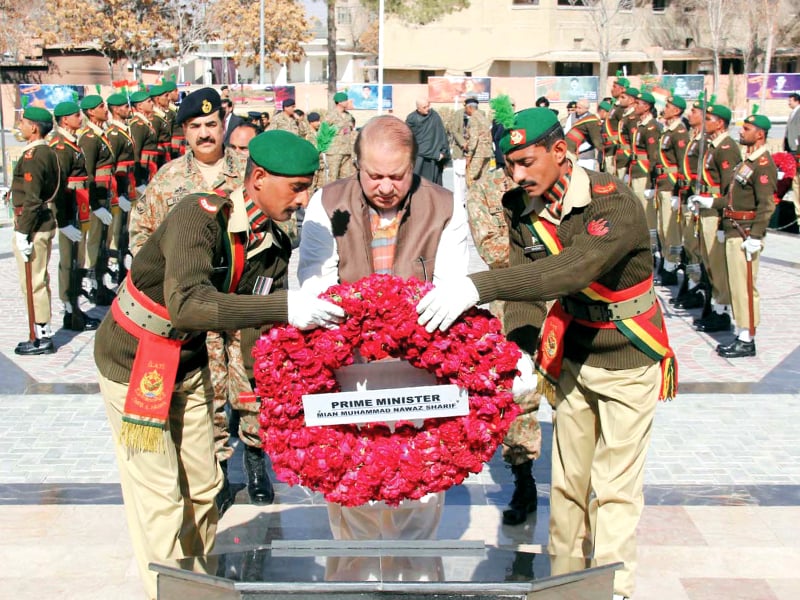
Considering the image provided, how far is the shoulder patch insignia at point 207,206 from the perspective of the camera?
3416 millimetres

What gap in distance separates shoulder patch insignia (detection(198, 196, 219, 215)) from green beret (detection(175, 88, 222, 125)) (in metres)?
2.53

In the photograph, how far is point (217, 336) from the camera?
18.4 feet

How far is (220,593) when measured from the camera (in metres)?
2.97

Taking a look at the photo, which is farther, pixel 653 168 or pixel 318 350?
pixel 653 168

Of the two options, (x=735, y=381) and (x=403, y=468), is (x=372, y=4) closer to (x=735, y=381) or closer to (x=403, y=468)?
(x=735, y=381)

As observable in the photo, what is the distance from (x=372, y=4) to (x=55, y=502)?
138 feet

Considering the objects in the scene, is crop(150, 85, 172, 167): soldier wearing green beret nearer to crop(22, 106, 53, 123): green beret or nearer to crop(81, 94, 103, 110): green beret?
crop(81, 94, 103, 110): green beret

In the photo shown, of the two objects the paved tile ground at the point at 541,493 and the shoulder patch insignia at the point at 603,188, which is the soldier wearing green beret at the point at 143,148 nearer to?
the paved tile ground at the point at 541,493

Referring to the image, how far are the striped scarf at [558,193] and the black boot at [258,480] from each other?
7.90 feet

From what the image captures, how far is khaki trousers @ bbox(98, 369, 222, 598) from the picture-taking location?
3.72 metres

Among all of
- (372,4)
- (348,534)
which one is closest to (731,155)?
(348,534)

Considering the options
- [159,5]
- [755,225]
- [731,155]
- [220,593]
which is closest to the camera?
[220,593]

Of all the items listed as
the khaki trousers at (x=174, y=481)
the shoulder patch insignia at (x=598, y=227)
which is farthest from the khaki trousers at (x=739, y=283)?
the khaki trousers at (x=174, y=481)

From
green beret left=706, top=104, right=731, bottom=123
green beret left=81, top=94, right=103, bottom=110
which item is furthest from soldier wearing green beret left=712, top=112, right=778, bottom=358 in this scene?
green beret left=81, top=94, right=103, bottom=110
